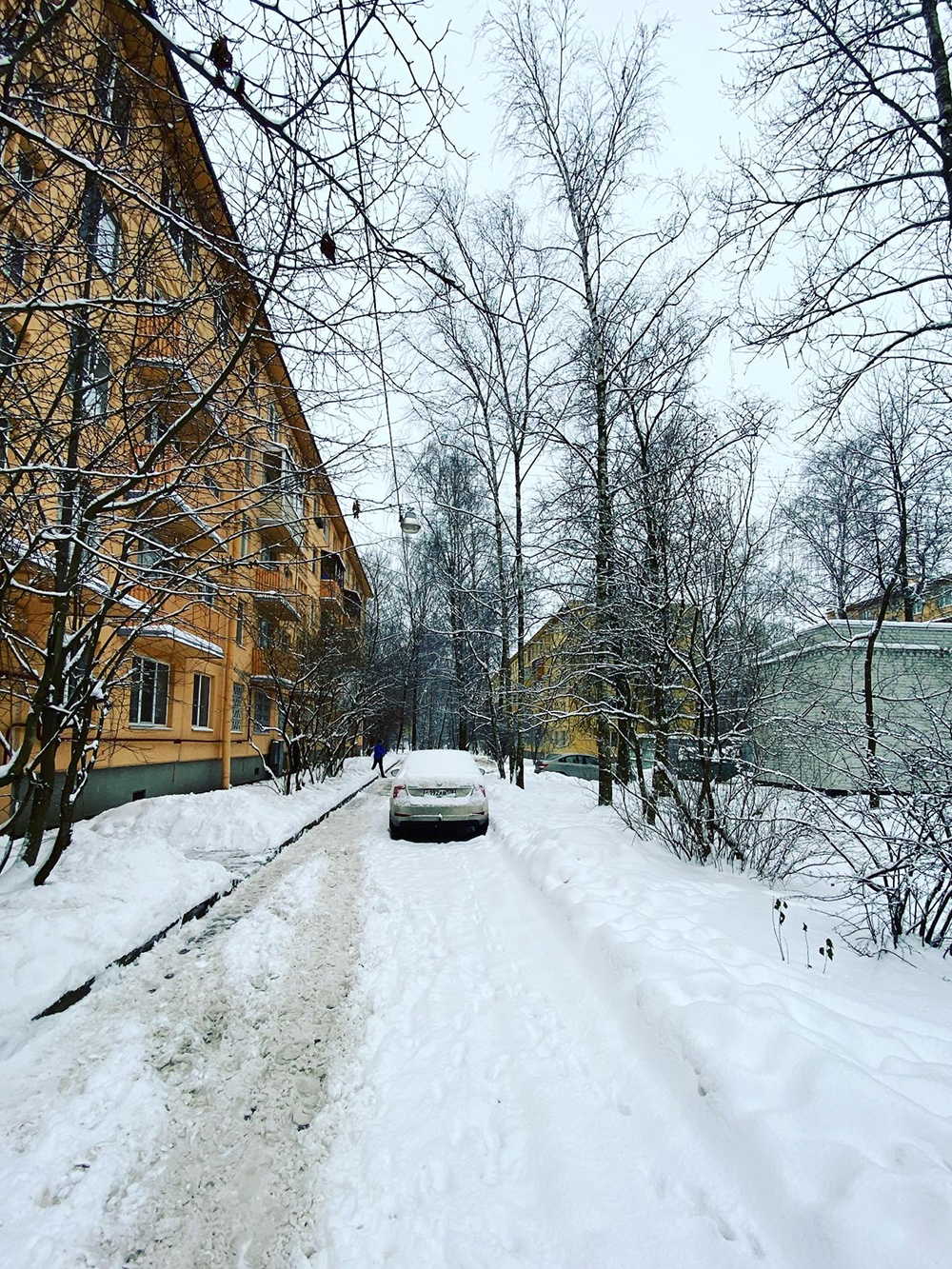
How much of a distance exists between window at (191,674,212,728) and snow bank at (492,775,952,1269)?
12973 millimetres

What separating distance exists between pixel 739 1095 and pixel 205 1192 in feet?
7.09

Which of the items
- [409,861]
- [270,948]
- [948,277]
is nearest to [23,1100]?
[270,948]

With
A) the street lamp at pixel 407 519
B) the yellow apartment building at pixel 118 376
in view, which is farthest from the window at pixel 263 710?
the street lamp at pixel 407 519

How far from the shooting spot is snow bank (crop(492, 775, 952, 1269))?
1.79 meters

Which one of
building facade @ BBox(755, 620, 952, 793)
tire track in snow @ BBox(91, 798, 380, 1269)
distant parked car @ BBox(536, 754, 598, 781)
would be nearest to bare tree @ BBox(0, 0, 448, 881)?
tire track in snow @ BBox(91, 798, 380, 1269)

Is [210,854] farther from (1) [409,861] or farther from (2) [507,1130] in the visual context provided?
(2) [507,1130]

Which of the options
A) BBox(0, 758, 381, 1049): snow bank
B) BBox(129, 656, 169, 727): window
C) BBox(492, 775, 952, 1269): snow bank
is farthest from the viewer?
BBox(129, 656, 169, 727): window

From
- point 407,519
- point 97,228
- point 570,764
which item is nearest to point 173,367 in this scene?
point 97,228

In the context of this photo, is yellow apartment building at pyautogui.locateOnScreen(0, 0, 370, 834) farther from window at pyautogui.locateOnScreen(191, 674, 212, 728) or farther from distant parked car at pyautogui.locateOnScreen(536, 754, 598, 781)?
distant parked car at pyautogui.locateOnScreen(536, 754, 598, 781)

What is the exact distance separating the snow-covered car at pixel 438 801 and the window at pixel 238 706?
29.5ft

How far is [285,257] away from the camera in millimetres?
2512

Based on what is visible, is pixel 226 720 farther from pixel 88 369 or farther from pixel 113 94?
pixel 113 94

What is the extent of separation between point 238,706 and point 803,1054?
17523 millimetres

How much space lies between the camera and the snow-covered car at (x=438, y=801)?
966cm
